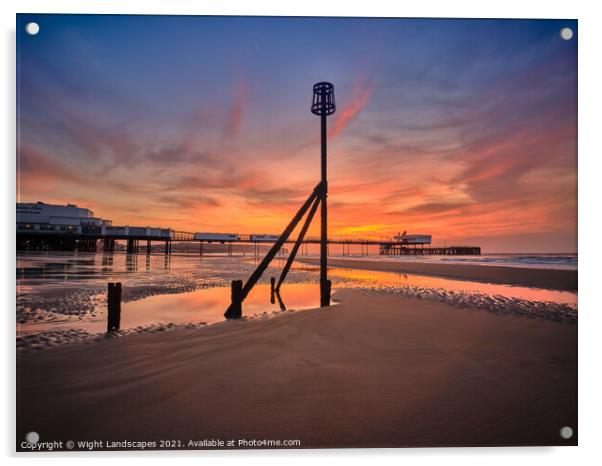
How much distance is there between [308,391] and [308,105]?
5.39 metres

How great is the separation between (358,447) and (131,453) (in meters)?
2.49

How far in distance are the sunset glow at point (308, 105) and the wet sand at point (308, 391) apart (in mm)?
2312

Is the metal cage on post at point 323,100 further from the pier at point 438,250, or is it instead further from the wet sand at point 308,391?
the pier at point 438,250

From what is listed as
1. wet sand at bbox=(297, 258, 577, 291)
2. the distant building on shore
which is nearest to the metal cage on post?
wet sand at bbox=(297, 258, 577, 291)

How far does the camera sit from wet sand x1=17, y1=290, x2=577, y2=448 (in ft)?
9.59

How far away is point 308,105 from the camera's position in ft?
20.4

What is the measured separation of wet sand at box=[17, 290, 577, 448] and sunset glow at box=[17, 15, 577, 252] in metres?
2.31

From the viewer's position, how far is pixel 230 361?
3.80 m

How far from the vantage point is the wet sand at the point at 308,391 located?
2.92 meters

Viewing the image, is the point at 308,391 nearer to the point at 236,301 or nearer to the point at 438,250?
the point at 236,301

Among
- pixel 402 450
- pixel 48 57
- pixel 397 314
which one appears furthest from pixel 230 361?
pixel 48 57

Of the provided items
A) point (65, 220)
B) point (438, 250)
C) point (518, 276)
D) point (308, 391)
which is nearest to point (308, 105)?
point (308, 391)

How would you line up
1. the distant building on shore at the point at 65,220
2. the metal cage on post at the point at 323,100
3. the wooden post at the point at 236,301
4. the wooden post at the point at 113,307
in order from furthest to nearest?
1. the distant building on shore at the point at 65,220
2. the wooden post at the point at 236,301
3. the metal cage on post at the point at 323,100
4. the wooden post at the point at 113,307

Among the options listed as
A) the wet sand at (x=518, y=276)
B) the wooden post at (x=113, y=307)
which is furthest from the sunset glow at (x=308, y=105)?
the wet sand at (x=518, y=276)
